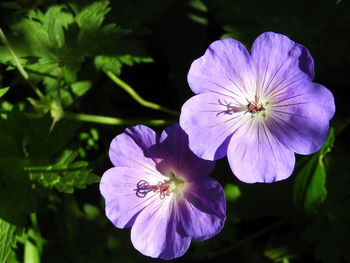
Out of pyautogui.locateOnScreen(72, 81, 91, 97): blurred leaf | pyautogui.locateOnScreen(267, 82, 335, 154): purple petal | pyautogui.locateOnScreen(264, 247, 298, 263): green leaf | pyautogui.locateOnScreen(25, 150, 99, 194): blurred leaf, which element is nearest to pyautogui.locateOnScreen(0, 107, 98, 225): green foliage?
pyautogui.locateOnScreen(25, 150, 99, 194): blurred leaf

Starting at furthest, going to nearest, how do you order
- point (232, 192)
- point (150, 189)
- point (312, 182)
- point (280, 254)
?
1. point (280, 254)
2. point (232, 192)
3. point (312, 182)
4. point (150, 189)

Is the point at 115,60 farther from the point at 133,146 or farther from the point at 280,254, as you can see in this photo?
the point at 280,254

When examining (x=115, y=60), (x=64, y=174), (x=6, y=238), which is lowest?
(x=6, y=238)

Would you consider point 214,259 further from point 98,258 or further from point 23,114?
point 23,114

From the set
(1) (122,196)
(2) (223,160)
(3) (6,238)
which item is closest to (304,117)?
(1) (122,196)

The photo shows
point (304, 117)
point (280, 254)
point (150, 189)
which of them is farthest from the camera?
point (280, 254)

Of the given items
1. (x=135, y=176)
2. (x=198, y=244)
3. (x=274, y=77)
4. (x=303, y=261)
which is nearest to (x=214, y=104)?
(x=274, y=77)

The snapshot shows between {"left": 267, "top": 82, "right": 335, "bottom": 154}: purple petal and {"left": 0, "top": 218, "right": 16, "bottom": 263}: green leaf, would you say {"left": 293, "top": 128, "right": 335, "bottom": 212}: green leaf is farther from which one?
{"left": 0, "top": 218, "right": 16, "bottom": 263}: green leaf
